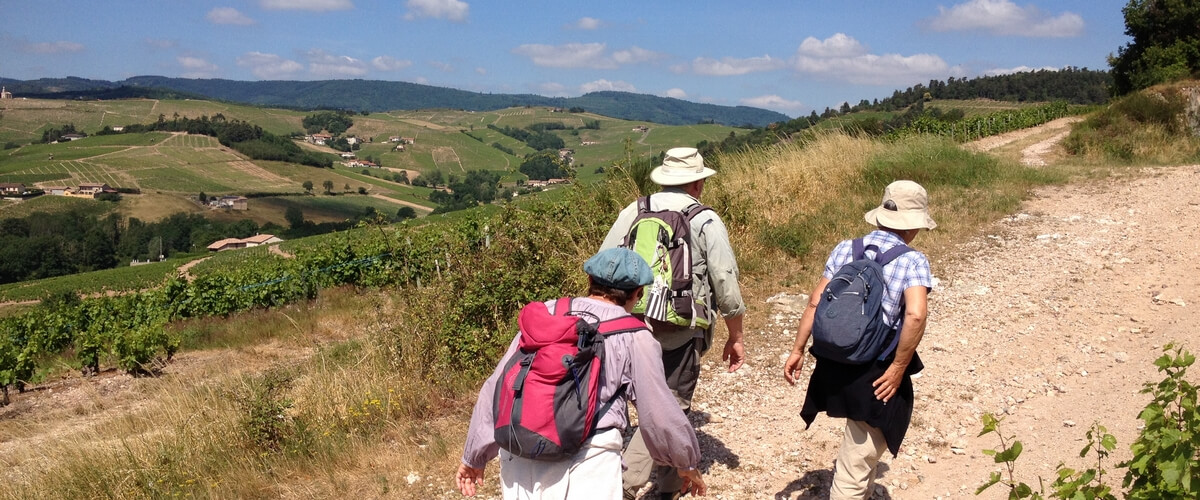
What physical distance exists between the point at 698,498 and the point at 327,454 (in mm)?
2279

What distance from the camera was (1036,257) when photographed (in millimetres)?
8250

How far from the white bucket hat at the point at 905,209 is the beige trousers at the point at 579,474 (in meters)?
1.55

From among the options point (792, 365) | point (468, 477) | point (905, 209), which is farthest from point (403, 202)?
point (468, 477)

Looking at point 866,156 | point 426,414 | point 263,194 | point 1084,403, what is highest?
point 866,156

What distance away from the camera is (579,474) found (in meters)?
2.32

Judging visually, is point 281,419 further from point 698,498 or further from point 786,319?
point 786,319

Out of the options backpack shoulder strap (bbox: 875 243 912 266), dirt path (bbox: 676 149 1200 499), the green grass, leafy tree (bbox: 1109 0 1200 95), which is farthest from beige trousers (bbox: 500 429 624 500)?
the green grass

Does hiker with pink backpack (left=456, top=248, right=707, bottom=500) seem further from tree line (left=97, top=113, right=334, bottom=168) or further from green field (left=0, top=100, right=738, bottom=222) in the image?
tree line (left=97, top=113, right=334, bottom=168)

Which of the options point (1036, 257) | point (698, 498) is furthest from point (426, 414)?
point (1036, 257)

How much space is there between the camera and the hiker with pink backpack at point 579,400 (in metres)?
2.20

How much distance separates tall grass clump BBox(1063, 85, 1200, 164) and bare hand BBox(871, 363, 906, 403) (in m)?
14.0

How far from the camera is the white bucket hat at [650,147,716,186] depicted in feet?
11.4

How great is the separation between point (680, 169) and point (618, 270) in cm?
120

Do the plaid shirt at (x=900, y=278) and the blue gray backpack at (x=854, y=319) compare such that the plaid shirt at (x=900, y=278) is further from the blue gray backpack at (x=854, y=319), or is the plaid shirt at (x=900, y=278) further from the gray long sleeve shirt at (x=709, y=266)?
the gray long sleeve shirt at (x=709, y=266)
